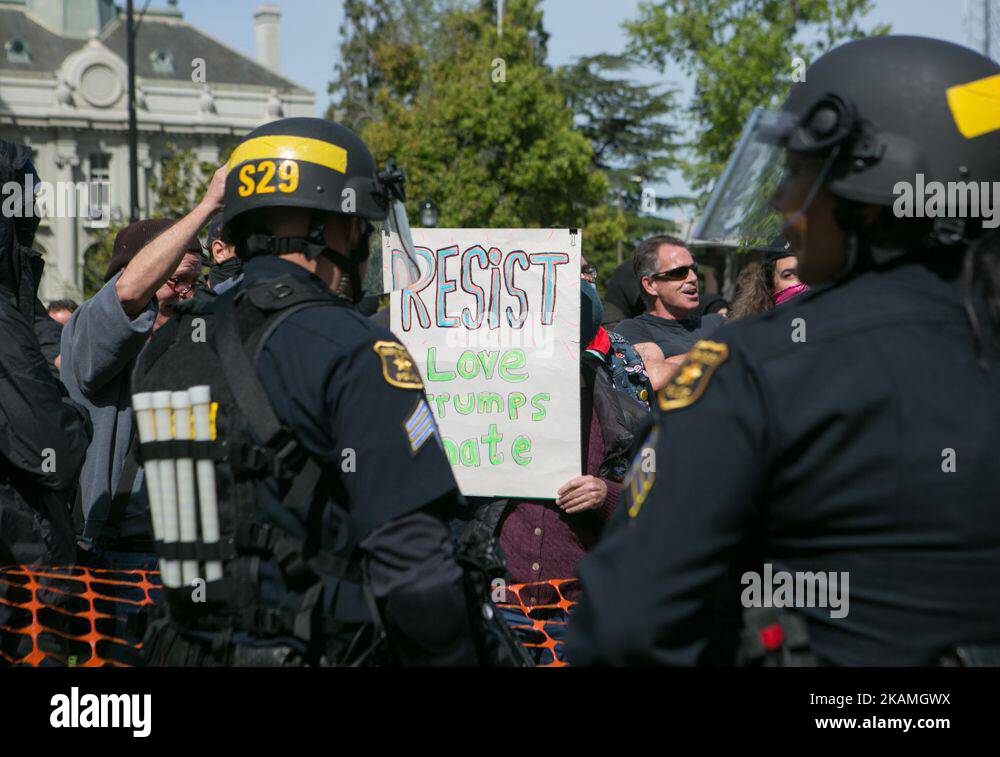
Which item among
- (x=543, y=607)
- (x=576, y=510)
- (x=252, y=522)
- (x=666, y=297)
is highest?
(x=666, y=297)

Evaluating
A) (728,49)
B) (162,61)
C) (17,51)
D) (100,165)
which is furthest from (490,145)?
(17,51)

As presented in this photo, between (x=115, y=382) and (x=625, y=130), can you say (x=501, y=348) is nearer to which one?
(x=115, y=382)

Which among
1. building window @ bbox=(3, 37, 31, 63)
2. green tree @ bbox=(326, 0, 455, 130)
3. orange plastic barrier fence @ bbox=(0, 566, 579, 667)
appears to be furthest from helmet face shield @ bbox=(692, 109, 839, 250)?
building window @ bbox=(3, 37, 31, 63)

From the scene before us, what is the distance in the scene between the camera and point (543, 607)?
411cm

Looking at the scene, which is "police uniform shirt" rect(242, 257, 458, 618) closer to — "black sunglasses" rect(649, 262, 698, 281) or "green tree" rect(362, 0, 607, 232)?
"black sunglasses" rect(649, 262, 698, 281)

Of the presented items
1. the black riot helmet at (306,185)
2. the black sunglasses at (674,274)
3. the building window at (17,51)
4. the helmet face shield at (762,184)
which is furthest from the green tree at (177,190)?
the building window at (17,51)

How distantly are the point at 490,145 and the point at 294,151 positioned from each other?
24077mm

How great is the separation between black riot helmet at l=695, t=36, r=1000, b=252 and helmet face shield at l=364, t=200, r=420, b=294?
142 centimetres

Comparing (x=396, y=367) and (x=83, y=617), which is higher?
(x=396, y=367)

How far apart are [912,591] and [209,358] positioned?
5.53 feet

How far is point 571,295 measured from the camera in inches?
171

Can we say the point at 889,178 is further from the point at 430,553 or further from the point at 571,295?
the point at 571,295

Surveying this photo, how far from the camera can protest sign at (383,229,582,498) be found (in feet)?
14.2

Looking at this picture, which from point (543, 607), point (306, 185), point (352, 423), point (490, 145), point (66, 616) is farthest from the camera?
point (490, 145)
